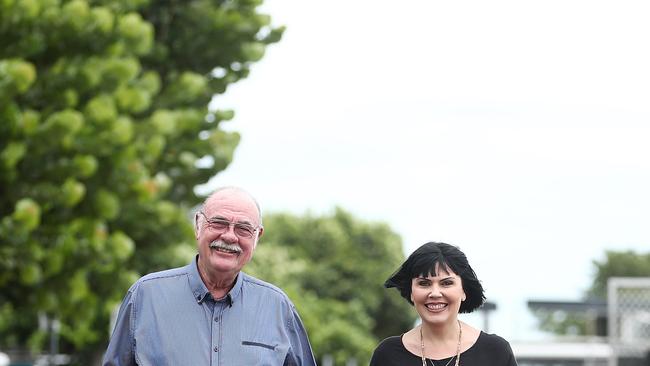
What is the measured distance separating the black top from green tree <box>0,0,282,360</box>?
13463 mm

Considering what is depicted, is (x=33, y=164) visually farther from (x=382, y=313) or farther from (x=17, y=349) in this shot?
(x=382, y=313)

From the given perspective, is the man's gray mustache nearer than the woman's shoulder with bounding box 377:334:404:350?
Yes

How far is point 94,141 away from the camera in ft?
65.2

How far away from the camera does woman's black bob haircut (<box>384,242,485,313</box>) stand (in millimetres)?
5785

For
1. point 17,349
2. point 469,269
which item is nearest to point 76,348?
point 17,349

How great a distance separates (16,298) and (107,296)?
1.94 meters

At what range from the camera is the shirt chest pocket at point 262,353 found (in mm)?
5309

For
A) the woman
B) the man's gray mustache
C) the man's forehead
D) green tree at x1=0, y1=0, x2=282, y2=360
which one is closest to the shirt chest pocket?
the man's gray mustache

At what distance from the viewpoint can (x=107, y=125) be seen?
65.9 ft

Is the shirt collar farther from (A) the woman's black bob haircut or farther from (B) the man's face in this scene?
(A) the woman's black bob haircut

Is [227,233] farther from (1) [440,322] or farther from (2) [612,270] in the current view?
(2) [612,270]

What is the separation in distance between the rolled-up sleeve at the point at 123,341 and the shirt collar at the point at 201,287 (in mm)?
258

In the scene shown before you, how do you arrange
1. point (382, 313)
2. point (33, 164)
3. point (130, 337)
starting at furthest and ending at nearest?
point (382, 313) < point (33, 164) < point (130, 337)

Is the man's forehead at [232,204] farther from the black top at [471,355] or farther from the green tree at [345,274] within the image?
the green tree at [345,274]
